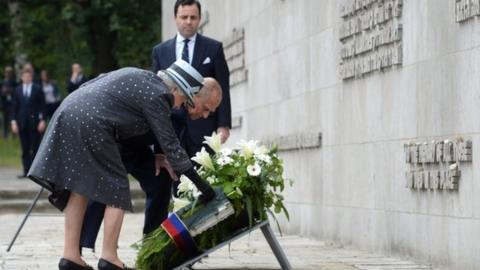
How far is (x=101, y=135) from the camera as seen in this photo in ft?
26.8

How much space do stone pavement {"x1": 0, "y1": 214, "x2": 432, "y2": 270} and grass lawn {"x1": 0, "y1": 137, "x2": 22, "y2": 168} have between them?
15.4 metres

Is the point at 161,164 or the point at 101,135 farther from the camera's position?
the point at 161,164

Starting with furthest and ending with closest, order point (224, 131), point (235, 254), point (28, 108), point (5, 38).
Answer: point (5, 38), point (28, 108), point (235, 254), point (224, 131)

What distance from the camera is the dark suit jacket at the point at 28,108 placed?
23.8 metres

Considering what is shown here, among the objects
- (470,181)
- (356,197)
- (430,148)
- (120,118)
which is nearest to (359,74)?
(356,197)

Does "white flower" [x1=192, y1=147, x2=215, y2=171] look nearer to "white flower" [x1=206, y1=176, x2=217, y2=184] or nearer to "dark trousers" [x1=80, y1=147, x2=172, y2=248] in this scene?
"white flower" [x1=206, y1=176, x2=217, y2=184]

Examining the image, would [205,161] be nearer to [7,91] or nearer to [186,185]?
[186,185]

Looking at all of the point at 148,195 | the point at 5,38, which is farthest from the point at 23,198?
the point at 5,38

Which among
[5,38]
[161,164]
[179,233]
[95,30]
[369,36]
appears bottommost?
[179,233]

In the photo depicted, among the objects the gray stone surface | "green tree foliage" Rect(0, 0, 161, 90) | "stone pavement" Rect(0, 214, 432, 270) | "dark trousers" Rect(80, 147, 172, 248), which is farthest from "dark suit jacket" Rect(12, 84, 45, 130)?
"dark trousers" Rect(80, 147, 172, 248)

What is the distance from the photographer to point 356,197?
11414 millimetres

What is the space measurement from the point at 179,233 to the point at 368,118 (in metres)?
2.85

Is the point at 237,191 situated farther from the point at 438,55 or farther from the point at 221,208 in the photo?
the point at 438,55

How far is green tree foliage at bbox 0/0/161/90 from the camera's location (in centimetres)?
3028
